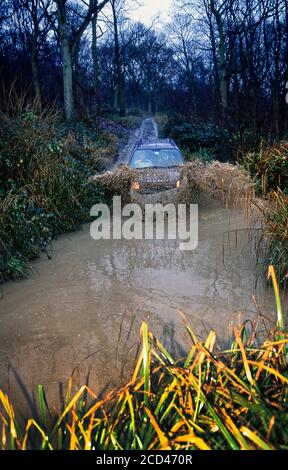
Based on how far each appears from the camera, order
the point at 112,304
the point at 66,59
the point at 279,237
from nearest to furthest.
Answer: the point at 279,237, the point at 112,304, the point at 66,59

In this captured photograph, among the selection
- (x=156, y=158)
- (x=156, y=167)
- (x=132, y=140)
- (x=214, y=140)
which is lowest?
(x=156, y=167)

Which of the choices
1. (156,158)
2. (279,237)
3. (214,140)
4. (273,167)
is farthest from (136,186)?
(214,140)

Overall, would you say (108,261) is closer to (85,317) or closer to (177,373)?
(85,317)

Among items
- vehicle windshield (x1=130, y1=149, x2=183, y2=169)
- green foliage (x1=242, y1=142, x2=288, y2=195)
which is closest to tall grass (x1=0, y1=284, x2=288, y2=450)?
green foliage (x1=242, y1=142, x2=288, y2=195)

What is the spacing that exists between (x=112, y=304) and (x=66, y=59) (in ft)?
48.2

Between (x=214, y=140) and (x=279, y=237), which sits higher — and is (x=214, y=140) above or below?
above

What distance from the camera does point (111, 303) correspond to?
5.77 meters

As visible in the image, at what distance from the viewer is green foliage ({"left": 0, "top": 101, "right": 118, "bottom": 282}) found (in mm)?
7227

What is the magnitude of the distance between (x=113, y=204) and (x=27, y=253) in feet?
13.3

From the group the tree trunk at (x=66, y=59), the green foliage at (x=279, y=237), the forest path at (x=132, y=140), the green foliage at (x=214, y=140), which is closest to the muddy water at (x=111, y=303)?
the green foliage at (x=279, y=237)

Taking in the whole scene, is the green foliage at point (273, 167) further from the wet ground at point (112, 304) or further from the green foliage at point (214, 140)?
the green foliage at point (214, 140)

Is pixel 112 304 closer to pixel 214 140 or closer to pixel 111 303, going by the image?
pixel 111 303

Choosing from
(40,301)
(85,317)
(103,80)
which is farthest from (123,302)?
(103,80)

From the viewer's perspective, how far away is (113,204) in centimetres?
1100
